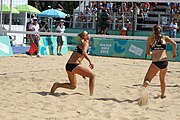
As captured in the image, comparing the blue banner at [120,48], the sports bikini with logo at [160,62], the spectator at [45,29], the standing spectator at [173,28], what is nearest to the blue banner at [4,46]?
the blue banner at [120,48]

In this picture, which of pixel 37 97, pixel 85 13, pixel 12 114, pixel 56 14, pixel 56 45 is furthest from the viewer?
pixel 56 14

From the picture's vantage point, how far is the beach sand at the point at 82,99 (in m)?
5.86

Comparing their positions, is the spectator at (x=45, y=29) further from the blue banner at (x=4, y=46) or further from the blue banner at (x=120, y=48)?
the blue banner at (x=4, y=46)

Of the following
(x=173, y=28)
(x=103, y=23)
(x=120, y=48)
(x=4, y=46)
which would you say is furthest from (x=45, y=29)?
(x=4, y=46)

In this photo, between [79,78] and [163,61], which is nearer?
[163,61]

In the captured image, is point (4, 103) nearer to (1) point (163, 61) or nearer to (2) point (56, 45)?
(1) point (163, 61)

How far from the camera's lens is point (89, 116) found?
576 centimetres

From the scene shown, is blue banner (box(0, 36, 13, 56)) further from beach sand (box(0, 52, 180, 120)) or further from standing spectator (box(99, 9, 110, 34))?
standing spectator (box(99, 9, 110, 34))

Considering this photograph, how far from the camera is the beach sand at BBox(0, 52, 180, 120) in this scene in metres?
5.86

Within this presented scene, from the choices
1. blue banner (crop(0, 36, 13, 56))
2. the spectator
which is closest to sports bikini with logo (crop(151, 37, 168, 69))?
blue banner (crop(0, 36, 13, 56))

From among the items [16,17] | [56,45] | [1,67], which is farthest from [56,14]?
[1,67]

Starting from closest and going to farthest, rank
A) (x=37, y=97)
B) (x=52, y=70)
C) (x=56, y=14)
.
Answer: (x=37, y=97), (x=52, y=70), (x=56, y=14)

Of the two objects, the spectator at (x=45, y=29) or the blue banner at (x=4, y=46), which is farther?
the spectator at (x=45, y=29)

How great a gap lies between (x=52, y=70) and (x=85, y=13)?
1450 cm
